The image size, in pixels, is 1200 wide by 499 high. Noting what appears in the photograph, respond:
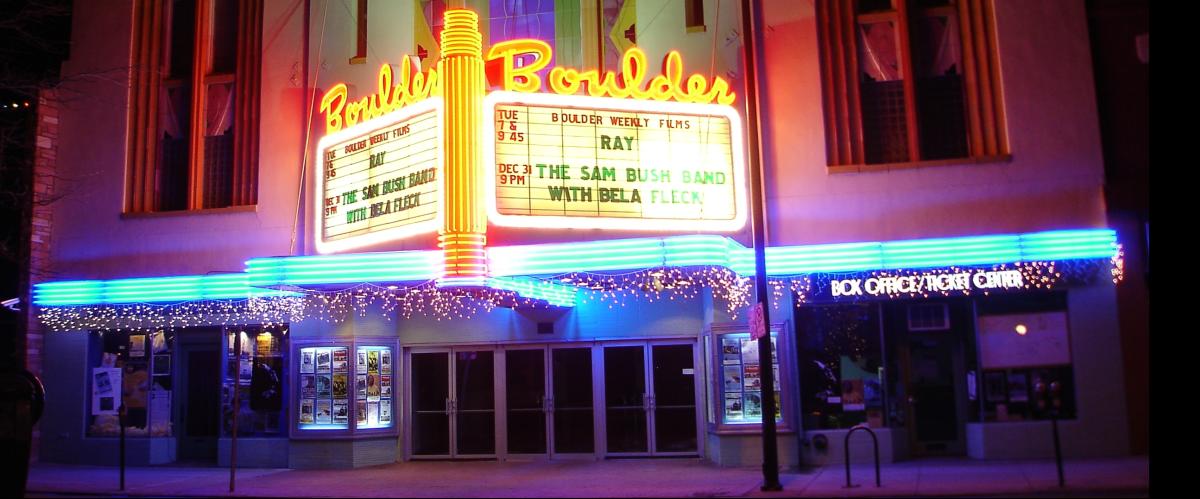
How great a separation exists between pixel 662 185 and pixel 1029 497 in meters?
6.98

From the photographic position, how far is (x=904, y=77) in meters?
17.3

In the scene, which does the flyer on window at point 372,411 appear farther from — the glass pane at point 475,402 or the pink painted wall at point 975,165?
the pink painted wall at point 975,165

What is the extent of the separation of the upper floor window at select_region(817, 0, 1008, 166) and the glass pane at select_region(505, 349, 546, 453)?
717cm

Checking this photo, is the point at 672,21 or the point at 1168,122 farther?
the point at 672,21

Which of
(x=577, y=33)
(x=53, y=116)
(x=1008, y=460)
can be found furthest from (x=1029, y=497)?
(x=53, y=116)

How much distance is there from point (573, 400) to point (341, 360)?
4656mm

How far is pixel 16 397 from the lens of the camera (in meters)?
6.41

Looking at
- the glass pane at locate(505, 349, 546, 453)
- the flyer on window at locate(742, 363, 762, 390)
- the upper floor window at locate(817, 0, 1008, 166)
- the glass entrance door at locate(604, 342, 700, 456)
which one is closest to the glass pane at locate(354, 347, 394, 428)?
the glass pane at locate(505, 349, 546, 453)

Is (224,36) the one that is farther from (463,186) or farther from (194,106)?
(463,186)

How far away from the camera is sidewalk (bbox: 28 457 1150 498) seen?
44.0ft

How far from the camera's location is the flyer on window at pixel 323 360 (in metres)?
19.0

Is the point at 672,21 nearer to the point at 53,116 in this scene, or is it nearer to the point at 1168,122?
the point at 53,116

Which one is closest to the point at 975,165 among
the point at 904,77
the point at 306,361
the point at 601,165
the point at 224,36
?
the point at 904,77

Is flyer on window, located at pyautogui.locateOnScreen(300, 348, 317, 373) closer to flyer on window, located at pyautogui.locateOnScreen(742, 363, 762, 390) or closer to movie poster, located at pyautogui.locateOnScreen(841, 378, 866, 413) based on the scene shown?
flyer on window, located at pyautogui.locateOnScreen(742, 363, 762, 390)
